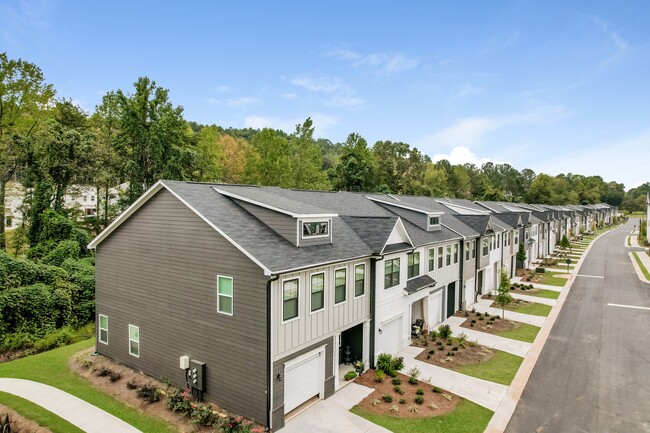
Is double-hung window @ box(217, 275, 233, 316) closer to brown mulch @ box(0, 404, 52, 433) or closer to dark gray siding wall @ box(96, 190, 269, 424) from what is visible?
dark gray siding wall @ box(96, 190, 269, 424)

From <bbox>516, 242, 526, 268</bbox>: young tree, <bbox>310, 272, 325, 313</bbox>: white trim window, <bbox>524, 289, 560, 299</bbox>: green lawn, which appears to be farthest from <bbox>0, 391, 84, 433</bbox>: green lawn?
<bbox>516, 242, 526, 268</bbox>: young tree

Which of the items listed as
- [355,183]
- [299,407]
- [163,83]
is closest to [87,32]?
[163,83]

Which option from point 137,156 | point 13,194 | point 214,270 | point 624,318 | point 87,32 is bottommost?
point 624,318

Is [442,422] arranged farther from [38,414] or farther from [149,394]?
[38,414]

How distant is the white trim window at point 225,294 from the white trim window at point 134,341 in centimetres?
579

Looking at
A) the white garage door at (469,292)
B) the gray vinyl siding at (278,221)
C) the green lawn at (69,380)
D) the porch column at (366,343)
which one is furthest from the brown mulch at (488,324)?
the green lawn at (69,380)

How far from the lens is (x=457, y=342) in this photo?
19969 millimetres

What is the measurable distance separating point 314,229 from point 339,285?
253cm

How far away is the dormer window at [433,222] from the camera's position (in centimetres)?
2317

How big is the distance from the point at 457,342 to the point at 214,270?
14546mm

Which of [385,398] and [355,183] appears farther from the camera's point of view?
[355,183]

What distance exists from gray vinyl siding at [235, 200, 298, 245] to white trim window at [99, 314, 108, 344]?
965cm

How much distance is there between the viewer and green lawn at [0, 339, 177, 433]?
11930mm

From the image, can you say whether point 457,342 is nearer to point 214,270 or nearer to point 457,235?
point 457,235
